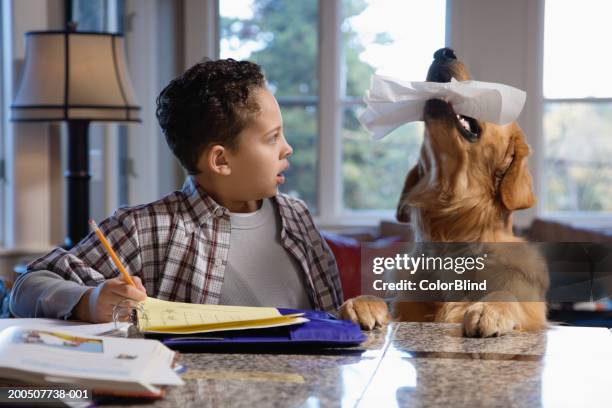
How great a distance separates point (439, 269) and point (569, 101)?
3.65 m

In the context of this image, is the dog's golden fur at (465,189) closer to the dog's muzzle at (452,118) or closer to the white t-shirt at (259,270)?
the dog's muzzle at (452,118)

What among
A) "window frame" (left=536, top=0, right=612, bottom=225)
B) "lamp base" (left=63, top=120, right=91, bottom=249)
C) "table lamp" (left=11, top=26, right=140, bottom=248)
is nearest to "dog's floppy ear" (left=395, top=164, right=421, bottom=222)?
"table lamp" (left=11, top=26, right=140, bottom=248)

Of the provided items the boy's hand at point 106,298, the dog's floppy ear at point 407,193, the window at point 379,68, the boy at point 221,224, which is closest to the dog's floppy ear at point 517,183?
the dog's floppy ear at point 407,193

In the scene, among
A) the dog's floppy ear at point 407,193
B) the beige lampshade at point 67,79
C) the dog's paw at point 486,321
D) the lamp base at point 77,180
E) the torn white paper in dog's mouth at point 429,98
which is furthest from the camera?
the lamp base at point 77,180

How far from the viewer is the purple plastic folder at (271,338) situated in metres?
1.13

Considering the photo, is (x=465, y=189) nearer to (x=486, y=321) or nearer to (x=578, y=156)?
(x=486, y=321)

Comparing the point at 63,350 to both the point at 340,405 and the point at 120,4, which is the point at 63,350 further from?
the point at 120,4

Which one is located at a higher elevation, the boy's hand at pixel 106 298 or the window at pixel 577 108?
the window at pixel 577 108

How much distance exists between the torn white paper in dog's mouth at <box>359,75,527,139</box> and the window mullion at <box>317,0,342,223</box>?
3.28 m

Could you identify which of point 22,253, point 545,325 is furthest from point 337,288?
point 22,253

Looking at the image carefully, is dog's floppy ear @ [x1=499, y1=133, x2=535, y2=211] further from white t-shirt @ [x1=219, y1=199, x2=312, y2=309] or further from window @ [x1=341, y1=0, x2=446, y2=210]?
window @ [x1=341, y1=0, x2=446, y2=210]

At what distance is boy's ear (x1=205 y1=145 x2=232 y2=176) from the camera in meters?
1.63

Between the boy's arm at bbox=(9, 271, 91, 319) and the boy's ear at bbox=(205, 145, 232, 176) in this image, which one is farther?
the boy's ear at bbox=(205, 145, 232, 176)

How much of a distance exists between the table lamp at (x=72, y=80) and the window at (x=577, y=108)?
2.65m
